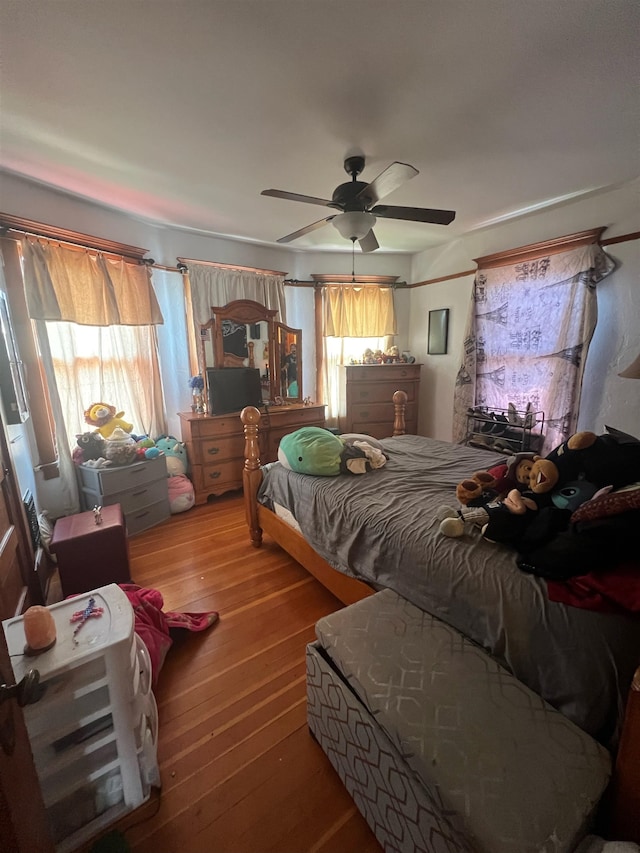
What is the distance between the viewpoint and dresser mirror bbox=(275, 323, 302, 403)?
12.4ft

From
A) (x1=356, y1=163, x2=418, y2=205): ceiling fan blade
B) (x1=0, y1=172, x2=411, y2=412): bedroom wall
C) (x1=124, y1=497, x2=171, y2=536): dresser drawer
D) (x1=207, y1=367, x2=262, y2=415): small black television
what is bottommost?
(x1=124, y1=497, x2=171, y2=536): dresser drawer

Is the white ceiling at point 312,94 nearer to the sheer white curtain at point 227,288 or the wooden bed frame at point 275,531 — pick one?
the sheer white curtain at point 227,288

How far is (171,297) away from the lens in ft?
10.9

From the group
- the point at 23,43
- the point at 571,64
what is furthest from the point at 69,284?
the point at 571,64

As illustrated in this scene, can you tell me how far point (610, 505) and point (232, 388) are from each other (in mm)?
3031

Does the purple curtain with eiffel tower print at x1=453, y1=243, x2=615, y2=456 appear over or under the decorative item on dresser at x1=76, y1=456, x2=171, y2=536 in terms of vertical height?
over

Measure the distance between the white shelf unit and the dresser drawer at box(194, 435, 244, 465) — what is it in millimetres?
2152

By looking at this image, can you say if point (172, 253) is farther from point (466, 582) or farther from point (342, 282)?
point (466, 582)

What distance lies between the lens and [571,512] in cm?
126

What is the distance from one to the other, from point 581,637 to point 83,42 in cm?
255

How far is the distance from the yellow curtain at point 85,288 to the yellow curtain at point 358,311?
1.91 meters

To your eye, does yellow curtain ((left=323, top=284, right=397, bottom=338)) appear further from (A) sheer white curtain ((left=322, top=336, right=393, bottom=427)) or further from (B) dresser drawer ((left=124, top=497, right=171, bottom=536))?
(B) dresser drawer ((left=124, top=497, right=171, bottom=536))

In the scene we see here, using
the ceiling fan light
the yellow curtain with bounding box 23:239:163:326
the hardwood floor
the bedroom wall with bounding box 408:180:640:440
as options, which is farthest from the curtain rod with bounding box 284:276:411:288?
the hardwood floor

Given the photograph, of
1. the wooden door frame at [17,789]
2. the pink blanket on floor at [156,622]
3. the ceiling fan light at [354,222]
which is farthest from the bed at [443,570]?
the ceiling fan light at [354,222]
